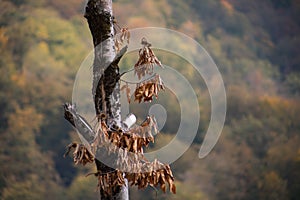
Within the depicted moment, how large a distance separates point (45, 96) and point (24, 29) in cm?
103

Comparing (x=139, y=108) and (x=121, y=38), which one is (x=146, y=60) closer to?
(x=121, y=38)

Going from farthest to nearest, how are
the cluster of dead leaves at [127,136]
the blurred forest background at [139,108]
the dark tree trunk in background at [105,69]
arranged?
the blurred forest background at [139,108] < the dark tree trunk in background at [105,69] < the cluster of dead leaves at [127,136]

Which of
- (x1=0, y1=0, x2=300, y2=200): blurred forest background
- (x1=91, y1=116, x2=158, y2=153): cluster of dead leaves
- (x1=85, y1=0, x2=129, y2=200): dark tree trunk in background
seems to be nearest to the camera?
(x1=91, y1=116, x2=158, y2=153): cluster of dead leaves

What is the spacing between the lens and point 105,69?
2.59 m

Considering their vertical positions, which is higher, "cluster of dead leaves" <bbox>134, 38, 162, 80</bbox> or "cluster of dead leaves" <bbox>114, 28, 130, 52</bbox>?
"cluster of dead leaves" <bbox>114, 28, 130, 52</bbox>

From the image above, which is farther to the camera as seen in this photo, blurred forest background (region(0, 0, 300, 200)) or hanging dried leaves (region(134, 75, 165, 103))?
blurred forest background (region(0, 0, 300, 200))

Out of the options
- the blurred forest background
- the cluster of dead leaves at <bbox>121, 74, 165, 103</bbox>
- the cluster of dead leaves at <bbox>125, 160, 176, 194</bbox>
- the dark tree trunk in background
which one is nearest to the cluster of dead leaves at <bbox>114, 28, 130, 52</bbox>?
the dark tree trunk in background

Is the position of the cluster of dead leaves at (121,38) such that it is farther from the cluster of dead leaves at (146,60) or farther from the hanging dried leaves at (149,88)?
the hanging dried leaves at (149,88)

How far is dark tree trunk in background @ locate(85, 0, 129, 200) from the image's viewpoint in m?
2.58

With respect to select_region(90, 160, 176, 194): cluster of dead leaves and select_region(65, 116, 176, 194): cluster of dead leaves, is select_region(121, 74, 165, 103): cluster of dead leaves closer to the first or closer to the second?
select_region(65, 116, 176, 194): cluster of dead leaves

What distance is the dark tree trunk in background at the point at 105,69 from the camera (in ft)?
8.47

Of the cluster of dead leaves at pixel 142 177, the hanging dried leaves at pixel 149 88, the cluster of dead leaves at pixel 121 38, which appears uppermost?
the cluster of dead leaves at pixel 121 38

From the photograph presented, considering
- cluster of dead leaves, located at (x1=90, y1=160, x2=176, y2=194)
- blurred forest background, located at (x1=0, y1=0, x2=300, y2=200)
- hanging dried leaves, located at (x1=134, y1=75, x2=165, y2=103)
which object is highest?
blurred forest background, located at (x1=0, y1=0, x2=300, y2=200)

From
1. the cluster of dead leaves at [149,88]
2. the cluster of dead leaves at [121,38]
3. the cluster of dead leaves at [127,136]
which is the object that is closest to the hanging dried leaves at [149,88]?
the cluster of dead leaves at [149,88]
